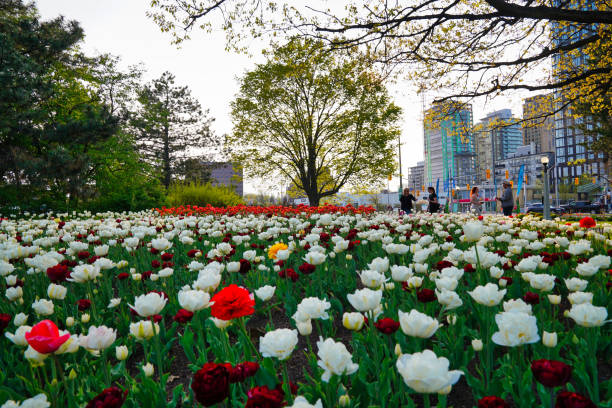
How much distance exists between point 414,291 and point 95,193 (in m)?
19.2

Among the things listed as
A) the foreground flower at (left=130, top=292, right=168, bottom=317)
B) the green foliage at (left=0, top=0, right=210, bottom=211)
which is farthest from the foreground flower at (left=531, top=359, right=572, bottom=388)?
the green foliage at (left=0, top=0, right=210, bottom=211)

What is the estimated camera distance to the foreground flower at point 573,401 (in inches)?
38.2

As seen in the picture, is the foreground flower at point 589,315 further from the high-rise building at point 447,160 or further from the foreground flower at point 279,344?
the high-rise building at point 447,160

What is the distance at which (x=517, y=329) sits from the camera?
141 centimetres

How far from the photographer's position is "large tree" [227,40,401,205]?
74.8 feet

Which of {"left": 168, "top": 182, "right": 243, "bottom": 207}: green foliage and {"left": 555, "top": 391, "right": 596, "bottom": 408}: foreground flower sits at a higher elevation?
{"left": 168, "top": 182, "right": 243, "bottom": 207}: green foliage

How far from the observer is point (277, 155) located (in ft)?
78.9

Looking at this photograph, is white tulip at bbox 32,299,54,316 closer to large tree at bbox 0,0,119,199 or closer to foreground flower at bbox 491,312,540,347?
foreground flower at bbox 491,312,540,347

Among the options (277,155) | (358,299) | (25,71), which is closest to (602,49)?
(358,299)

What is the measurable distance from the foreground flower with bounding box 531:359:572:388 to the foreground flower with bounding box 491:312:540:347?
0.27 metres

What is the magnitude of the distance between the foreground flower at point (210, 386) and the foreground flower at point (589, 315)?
1.57 meters

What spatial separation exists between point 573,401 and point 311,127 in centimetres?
2339

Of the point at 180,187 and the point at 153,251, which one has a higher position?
the point at 180,187

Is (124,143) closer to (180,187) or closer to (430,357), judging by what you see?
(180,187)
